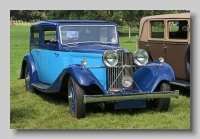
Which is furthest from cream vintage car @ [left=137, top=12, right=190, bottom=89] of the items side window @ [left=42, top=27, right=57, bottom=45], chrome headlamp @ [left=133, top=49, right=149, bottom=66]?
side window @ [left=42, top=27, right=57, bottom=45]

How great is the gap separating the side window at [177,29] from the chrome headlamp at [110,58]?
8.50 ft

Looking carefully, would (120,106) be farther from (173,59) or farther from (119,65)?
(173,59)

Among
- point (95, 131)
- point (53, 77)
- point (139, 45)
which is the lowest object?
point (95, 131)

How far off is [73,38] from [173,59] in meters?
2.53

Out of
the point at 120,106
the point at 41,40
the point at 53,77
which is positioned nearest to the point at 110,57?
the point at 120,106

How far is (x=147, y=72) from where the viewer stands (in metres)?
6.47

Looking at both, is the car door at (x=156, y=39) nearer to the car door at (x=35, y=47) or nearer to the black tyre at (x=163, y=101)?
the black tyre at (x=163, y=101)

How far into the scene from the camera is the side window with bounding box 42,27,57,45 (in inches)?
279

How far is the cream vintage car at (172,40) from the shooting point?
25.8ft

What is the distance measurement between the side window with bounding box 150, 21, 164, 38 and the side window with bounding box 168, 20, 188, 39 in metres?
0.26

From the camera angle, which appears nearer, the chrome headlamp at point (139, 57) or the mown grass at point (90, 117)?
the mown grass at point (90, 117)

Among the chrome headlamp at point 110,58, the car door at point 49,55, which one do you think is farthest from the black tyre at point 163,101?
the car door at point 49,55

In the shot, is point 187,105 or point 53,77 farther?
point 53,77

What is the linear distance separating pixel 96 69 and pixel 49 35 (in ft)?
5.31
